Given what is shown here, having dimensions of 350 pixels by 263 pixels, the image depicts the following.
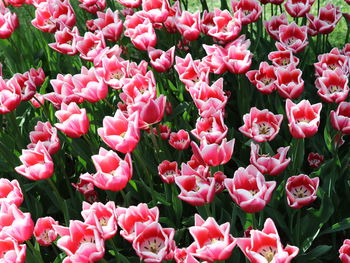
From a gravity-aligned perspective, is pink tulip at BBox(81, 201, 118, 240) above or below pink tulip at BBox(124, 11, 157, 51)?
below

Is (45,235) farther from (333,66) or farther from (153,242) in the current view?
(333,66)

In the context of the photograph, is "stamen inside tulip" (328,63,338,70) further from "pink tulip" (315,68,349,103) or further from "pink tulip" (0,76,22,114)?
"pink tulip" (0,76,22,114)

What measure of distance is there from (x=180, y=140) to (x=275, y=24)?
0.94m

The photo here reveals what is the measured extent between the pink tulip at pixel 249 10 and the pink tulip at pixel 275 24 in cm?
8

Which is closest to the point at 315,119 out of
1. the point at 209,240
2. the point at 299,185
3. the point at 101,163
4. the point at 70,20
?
the point at 299,185

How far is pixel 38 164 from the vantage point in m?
2.06

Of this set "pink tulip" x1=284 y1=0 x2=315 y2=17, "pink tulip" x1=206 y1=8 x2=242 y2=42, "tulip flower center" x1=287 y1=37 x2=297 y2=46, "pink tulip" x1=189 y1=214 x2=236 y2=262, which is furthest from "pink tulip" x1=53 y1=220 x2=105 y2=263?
"pink tulip" x1=284 y1=0 x2=315 y2=17

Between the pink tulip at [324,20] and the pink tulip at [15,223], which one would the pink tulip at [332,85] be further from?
the pink tulip at [15,223]

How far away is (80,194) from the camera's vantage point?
2512 millimetres

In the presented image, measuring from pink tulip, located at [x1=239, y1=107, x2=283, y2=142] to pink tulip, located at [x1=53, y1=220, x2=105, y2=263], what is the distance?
2.48 feet

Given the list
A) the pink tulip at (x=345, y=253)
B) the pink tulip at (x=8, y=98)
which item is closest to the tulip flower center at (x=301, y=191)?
the pink tulip at (x=345, y=253)

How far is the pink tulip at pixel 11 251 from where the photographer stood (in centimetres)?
169

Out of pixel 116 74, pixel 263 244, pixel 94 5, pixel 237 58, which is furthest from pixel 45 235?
pixel 94 5

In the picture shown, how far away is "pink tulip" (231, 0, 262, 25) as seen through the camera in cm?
290
